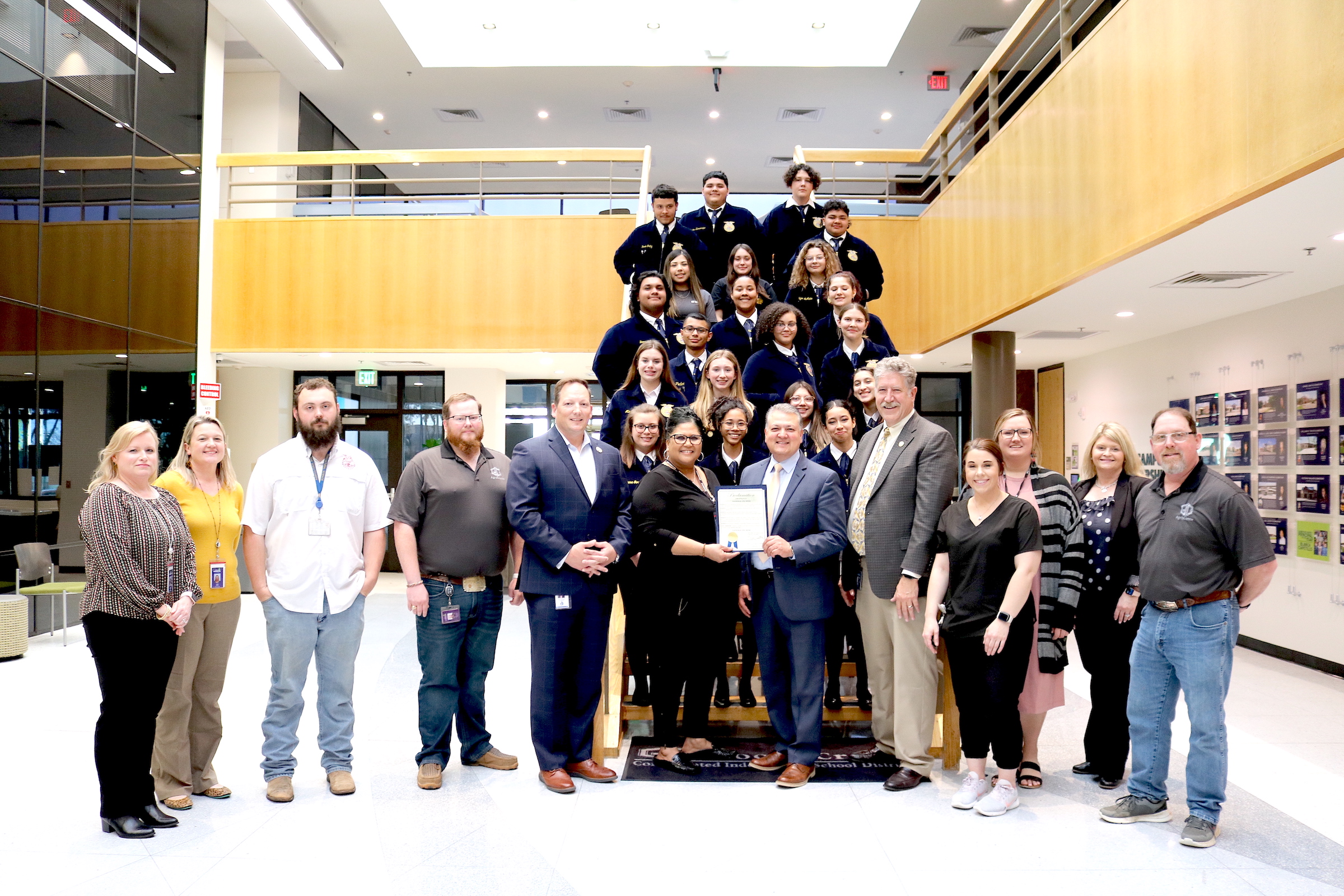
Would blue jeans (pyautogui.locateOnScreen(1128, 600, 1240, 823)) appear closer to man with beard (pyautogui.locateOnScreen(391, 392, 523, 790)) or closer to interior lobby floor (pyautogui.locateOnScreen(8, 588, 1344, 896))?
interior lobby floor (pyautogui.locateOnScreen(8, 588, 1344, 896))

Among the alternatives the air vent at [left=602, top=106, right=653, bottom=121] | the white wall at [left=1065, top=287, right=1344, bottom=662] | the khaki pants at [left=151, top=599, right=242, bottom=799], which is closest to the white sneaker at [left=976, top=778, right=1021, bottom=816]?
the khaki pants at [left=151, top=599, right=242, bottom=799]

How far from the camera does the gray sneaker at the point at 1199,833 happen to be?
3.36 meters

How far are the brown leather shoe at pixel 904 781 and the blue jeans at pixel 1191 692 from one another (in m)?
0.91

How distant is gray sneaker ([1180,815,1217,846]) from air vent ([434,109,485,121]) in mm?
13578

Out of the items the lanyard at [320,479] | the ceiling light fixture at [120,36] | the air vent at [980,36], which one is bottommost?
the lanyard at [320,479]

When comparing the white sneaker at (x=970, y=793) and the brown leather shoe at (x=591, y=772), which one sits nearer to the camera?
the white sneaker at (x=970, y=793)

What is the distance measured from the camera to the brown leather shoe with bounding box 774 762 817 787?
13.0 feet

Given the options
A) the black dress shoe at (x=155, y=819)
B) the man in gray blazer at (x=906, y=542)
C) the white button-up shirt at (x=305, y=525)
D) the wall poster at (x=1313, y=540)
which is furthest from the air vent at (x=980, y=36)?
the black dress shoe at (x=155, y=819)

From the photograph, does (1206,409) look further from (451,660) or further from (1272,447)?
(451,660)

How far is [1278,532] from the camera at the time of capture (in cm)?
695

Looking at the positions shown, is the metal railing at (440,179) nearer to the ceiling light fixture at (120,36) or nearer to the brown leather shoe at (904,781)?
the ceiling light fixture at (120,36)

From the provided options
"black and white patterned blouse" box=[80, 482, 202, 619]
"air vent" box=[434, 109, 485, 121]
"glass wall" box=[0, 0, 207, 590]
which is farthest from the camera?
"air vent" box=[434, 109, 485, 121]

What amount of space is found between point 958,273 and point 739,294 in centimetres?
361

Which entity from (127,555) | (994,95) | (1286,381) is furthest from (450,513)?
(1286,381)
